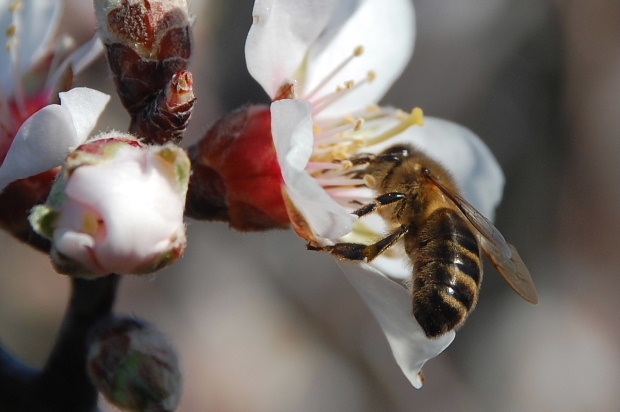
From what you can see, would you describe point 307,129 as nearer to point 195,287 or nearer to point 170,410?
point 170,410

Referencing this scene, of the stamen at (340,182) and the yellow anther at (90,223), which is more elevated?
the yellow anther at (90,223)

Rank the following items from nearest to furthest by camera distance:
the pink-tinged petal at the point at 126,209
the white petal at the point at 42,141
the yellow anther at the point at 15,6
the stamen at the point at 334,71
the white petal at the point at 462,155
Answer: the pink-tinged petal at the point at 126,209 → the white petal at the point at 42,141 → the yellow anther at the point at 15,6 → the stamen at the point at 334,71 → the white petal at the point at 462,155

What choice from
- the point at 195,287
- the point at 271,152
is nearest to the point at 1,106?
the point at 271,152

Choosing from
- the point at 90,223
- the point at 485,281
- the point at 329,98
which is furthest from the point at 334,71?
the point at 485,281

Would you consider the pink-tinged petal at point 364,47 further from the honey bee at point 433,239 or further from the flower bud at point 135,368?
the flower bud at point 135,368

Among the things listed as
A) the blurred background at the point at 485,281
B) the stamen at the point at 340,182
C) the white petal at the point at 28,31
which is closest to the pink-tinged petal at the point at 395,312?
the stamen at the point at 340,182

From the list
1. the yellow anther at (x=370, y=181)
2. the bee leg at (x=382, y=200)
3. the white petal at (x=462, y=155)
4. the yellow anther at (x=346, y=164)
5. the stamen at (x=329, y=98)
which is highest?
the stamen at (x=329, y=98)

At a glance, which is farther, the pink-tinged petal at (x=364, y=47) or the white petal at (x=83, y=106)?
the pink-tinged petal at (x=364, y=47)

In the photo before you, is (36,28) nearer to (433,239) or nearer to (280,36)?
(280,36)
